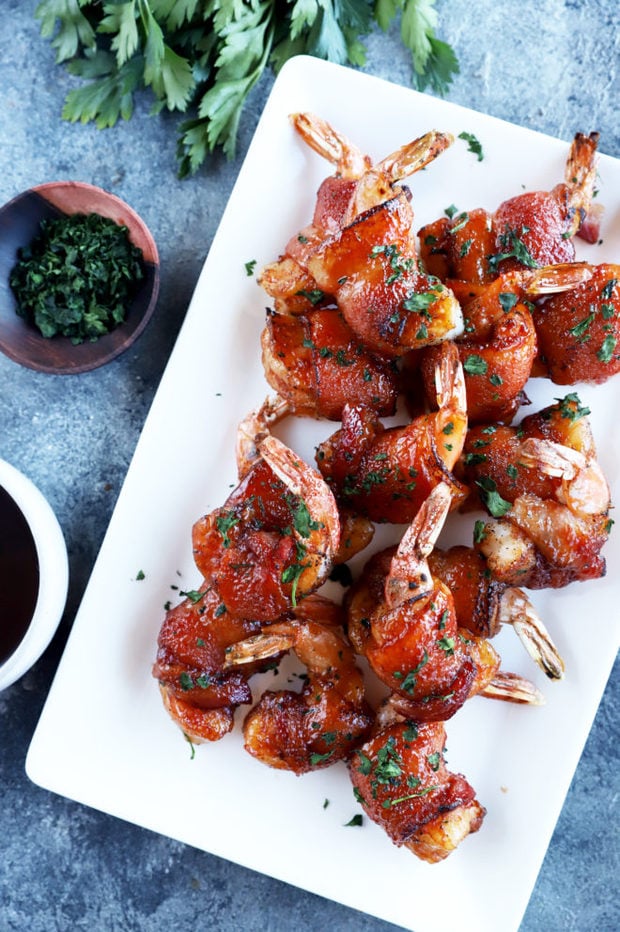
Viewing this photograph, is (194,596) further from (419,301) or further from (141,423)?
(419,301)

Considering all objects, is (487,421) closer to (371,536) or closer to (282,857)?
(371,536)

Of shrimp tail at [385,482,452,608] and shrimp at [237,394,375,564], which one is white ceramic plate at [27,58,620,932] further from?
shrimp tail at [385,482,452,608]

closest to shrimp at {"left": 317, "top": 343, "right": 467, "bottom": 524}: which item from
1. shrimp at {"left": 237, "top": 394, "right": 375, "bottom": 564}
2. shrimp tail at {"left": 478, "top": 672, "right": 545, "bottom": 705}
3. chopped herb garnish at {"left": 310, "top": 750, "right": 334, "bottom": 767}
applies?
shrimp at {"left": 237, "top": 394, "right": 375, "bottom": 564}

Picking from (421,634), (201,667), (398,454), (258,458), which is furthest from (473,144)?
(201,667)

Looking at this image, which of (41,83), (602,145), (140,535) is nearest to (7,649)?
(140,535)

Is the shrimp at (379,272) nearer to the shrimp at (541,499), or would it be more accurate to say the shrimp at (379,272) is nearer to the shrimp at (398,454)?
the shrimp at (398,454)

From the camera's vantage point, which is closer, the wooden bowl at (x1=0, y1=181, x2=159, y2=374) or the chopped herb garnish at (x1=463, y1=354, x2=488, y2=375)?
the chopped herb garnish at (x1=463, y1=354, x2=488, y2=375)
